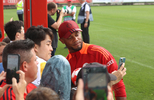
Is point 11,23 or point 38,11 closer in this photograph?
point 11,23

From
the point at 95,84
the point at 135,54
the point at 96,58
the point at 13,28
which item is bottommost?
the point at 135,54

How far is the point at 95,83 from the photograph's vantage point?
44.0 inches

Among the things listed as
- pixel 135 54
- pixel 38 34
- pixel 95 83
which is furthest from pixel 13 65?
pixel 135 54

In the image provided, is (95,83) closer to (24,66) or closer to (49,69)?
(49,69)

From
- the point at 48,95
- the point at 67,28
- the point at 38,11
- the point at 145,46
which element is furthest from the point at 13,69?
the point at 145,46

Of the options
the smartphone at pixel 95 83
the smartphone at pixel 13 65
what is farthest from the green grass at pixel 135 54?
the smartphone at pixel 95 83

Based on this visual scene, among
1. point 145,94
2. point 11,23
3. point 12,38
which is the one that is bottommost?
point 145,94

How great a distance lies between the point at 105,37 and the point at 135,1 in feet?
92.9

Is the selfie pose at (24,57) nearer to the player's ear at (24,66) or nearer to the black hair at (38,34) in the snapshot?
the player's ear at (24,66)

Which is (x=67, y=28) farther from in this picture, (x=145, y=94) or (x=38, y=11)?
(x=145, y=94)

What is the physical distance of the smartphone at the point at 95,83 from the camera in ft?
3.57

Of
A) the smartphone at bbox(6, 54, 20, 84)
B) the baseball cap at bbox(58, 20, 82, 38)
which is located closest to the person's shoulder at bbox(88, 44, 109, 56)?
the baseball cap at bbox(58, 20, 82, 38)

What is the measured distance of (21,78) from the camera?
1807 millimetres

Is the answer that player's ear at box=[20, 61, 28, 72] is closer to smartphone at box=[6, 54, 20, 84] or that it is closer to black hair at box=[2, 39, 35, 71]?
black hair at box=[2, 39, 35, 71]
